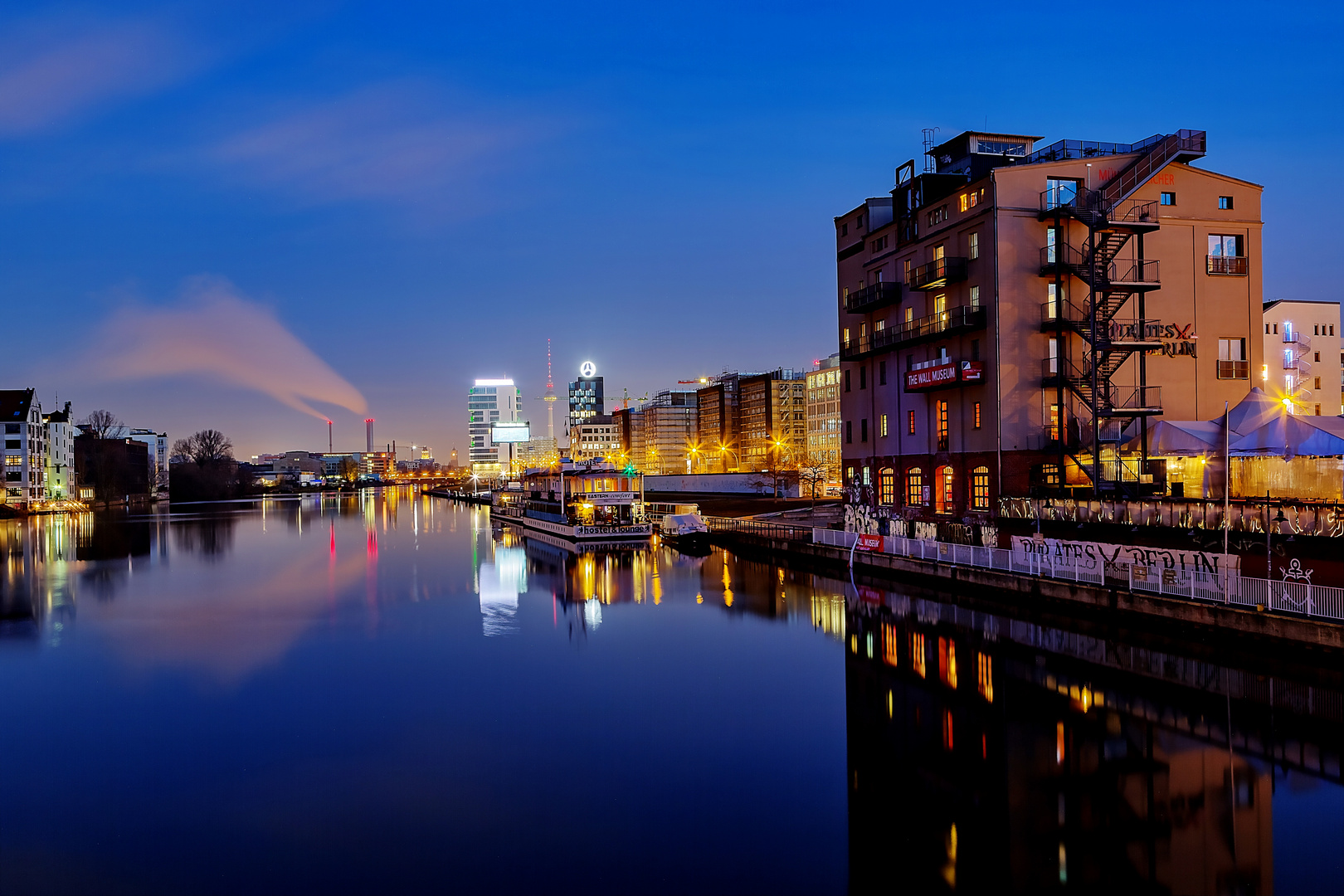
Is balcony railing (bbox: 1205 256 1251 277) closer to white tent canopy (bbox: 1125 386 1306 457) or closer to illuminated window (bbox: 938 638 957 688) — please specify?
white tent canopy (bbox: 1125 386 1306 457)

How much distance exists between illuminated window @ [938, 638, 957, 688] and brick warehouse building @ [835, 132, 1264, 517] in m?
15.7

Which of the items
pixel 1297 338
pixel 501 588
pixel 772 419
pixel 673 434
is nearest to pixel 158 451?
pixel 673 434

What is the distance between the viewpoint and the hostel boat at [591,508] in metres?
53.9

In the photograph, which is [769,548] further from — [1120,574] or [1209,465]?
[1120,574]

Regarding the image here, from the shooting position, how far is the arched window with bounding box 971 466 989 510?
1553 inches

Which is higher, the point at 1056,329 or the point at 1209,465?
the point at 1056,329

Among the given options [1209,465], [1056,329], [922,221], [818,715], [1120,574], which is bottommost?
[818,715]

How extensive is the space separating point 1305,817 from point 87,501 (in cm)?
14572

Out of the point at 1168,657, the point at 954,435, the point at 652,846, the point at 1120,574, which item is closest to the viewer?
the point at 652,846

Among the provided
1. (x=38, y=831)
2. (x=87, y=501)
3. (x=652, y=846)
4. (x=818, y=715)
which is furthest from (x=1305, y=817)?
(x=87, y=501)

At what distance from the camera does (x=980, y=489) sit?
1575 inches

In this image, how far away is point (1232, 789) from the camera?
12.9 m

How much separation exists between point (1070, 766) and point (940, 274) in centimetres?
3140

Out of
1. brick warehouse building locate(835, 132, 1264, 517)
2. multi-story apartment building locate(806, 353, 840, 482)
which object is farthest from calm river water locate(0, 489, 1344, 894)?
multi-story apartment building locate(806, 353, 840, 482)
